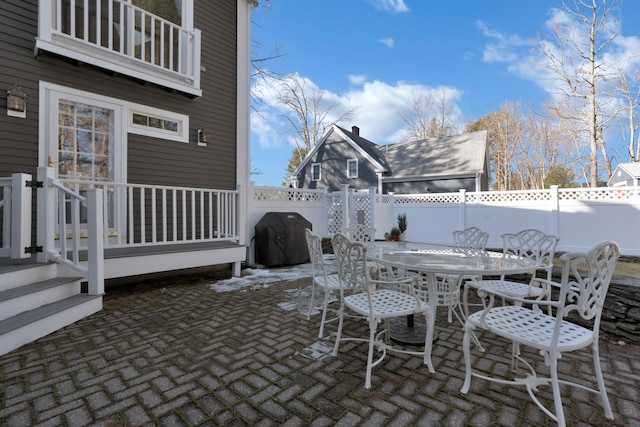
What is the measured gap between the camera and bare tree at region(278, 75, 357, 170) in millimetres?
19766

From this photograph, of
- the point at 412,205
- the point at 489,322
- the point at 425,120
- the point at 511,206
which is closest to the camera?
the point at 489,322

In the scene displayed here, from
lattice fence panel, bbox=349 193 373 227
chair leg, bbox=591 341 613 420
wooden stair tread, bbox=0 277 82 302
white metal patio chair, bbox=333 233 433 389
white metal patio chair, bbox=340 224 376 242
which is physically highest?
lattice fence panel, bbox=349 193 373 227

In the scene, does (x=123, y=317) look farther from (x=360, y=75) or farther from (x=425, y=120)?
(x=425, y=120)

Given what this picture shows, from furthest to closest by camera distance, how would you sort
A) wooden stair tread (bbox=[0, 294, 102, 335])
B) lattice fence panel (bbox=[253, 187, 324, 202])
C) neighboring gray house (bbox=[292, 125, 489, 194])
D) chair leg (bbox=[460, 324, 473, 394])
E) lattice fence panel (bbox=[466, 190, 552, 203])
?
neighboring gray house (bbox=[292, 125, 489, 194]) < lattice fence panel (bbox=[466, 190, 552, 203]) < lattice fence panel (bbox=[253, 187, 324, 202]) < wooden stair tread (bbox=[0, 294, 102, 335]) < chair leg (bbox=[460, 324, 473, 394])

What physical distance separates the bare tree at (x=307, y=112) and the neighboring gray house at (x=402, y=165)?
13.0 ft

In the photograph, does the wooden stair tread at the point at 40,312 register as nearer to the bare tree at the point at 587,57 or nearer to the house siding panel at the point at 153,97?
the house siding panel at the point at 153,97

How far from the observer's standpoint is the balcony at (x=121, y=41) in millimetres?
3939

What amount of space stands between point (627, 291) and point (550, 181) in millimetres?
20493

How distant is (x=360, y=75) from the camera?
1994 centimetres

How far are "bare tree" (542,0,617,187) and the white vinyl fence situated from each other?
5.49 meters

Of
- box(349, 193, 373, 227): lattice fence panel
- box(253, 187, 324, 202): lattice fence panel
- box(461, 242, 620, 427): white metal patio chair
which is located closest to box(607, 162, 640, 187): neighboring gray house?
box(349, 193, 373, 227): lattice fence panel

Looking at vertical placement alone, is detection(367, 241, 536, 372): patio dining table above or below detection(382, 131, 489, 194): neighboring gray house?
below

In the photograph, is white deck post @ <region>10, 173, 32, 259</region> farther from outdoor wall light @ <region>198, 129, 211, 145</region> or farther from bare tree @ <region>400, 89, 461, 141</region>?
bare tree @ <region>400, 89, 461, 141</region>

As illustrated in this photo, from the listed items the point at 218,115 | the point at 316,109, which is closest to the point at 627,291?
the point at 218,115
